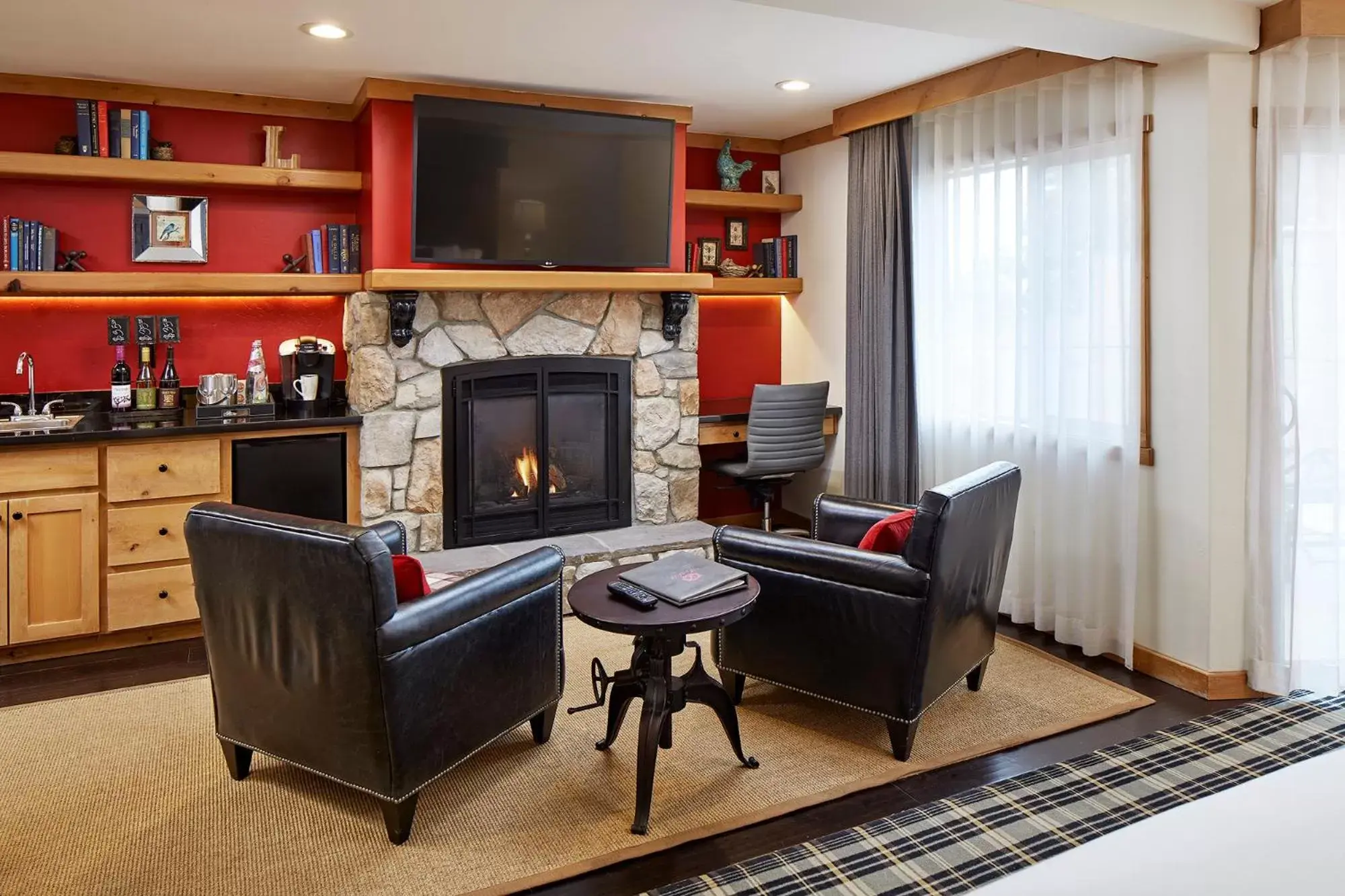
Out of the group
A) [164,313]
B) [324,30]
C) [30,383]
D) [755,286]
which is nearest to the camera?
[324,30]

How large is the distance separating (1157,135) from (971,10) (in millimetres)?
1075

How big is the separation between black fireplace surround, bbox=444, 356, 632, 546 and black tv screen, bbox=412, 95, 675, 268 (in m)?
0.58

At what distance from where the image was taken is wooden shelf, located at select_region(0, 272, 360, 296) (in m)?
3.99

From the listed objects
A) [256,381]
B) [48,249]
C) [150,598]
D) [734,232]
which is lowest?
[150,598]

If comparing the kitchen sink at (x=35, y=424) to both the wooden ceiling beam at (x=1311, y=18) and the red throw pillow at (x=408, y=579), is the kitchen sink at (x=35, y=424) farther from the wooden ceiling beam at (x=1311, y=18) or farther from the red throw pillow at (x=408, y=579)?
the wooden ceiling beam at (x=1311, y=18)

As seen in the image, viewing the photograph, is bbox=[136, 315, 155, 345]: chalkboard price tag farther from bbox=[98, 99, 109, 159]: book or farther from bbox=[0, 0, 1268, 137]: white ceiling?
bbox=[0, 0, 1268, 137]: white ceiling

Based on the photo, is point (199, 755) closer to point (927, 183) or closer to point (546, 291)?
point (546, 291)

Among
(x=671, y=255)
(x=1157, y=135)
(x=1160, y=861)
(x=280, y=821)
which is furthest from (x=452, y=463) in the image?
(x=1160, y=861)

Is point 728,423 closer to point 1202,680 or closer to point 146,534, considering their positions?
point 1202,680

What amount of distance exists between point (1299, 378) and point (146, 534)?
442 cm

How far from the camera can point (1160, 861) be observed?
1.03 metres

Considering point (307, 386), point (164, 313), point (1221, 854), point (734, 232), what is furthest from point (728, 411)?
point (1221, 854)

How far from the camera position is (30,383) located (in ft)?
13.5

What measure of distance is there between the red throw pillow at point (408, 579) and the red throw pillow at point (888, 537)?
1.33m
